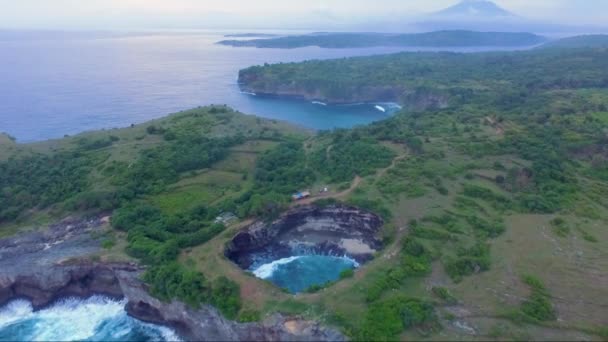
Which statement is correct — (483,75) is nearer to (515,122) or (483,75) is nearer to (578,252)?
(515,122)

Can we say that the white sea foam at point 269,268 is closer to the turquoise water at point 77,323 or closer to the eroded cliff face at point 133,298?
the eroded cliff face at point 133,298

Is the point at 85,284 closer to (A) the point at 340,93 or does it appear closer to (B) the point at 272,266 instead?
(B) the point at 272,266

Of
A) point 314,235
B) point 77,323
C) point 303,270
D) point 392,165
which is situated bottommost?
point 77,323

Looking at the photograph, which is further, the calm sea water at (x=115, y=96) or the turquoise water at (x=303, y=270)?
the calm sea water at (x=115, y=96)

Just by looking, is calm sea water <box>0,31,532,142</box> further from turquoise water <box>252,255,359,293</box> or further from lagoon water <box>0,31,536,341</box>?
turquoise water <box>252,255,359,293</box>

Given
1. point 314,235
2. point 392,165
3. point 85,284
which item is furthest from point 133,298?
point 392,165

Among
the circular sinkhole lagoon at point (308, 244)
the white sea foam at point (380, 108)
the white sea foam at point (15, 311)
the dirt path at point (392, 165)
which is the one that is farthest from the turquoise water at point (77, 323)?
the white sea foam at point (380, 108)

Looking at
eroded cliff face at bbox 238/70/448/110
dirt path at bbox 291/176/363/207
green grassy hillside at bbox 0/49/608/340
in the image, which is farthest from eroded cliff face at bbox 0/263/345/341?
eroded cliff face at bbox 238/70/448/110
